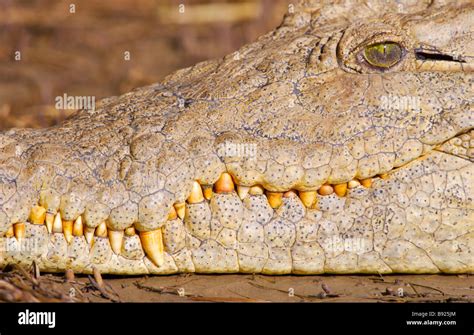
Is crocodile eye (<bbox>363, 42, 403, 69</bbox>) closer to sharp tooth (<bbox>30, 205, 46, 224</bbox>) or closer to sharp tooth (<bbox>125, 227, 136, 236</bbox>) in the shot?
sharp tooth (<bbox>125, 227, 136, 236</bbox>)

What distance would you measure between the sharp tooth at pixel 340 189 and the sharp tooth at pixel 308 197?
11cm

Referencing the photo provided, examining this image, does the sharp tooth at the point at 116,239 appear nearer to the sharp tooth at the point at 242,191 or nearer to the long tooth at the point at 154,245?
the long tooth at the point at 154,245

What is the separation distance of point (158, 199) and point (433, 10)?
1.79 metres

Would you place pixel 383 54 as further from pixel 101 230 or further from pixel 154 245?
pixel 101 230

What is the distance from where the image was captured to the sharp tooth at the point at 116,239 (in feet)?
13.0

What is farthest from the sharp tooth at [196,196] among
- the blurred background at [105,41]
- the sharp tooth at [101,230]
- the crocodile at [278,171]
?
the blurred background at [105,41]

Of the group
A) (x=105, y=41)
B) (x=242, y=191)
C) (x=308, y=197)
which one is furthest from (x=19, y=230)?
(x=105, y=41)

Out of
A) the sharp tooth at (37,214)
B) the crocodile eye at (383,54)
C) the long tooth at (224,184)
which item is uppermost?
the crocodile eye at (383,54)

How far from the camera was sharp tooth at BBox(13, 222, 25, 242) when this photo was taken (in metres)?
3.89

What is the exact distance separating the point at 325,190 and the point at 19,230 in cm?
136

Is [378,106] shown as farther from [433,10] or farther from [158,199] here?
[158,199]

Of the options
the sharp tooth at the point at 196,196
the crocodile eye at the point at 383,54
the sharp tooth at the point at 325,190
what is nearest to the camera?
the sharp tooth at the point at 196,196

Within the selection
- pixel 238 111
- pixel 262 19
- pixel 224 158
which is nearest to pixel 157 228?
pixel 224 158

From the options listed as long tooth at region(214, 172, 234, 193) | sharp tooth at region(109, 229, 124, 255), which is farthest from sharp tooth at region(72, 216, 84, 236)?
long tooth at region(214, 172, 234, 193)
